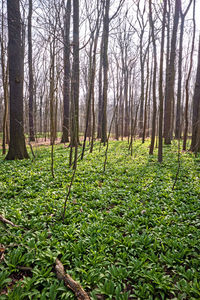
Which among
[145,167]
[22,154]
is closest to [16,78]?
[22,154]

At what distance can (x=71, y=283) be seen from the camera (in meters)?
2.26

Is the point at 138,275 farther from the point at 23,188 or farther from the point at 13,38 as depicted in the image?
the point at 13,38

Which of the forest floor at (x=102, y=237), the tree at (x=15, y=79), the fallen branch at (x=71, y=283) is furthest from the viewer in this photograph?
the tree at (x=15, y=79)

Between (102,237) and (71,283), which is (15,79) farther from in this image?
(71,283)

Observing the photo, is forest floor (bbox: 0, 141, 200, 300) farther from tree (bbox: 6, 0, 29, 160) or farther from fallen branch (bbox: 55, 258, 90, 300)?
tree (bbox: 6, 0, 29, 160)

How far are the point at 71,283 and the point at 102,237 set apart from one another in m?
1.03

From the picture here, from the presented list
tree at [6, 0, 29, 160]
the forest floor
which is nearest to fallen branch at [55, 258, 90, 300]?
the forest floor

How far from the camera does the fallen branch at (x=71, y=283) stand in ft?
6.98

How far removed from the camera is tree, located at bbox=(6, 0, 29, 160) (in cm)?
741

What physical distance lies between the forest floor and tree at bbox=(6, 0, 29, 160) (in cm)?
201

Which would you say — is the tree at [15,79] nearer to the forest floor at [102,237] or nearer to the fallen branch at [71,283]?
the forest floor at [102,237]

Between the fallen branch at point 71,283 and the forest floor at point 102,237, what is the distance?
68 mm

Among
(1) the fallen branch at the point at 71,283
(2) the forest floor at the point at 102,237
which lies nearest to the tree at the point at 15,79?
→ (2) the forest floor at the point at 102,237

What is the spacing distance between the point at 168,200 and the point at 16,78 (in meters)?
7.46
